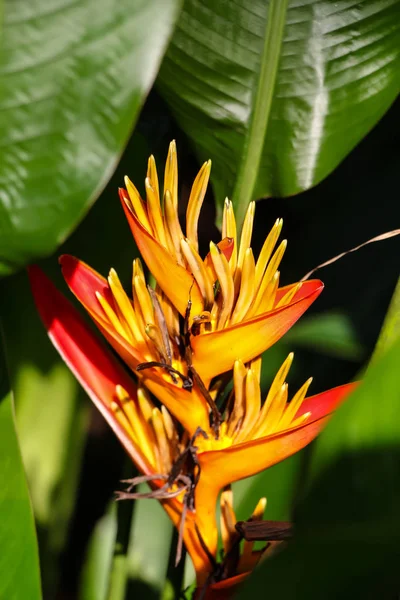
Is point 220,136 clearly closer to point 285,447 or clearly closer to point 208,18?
point 208,18

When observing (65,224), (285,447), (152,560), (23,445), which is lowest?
(152,560)

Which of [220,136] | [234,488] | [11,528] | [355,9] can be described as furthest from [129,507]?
[355,9]

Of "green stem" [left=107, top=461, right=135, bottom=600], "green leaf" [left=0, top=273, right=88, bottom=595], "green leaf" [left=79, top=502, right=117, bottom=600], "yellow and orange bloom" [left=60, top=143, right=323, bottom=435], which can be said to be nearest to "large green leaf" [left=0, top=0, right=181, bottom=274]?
"yellow and orange bloom" [left=60, top=143, right=323, bottom=435]

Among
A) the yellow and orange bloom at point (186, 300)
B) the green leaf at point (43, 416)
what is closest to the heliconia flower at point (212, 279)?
the yellow and orange bloom at point (186, 300)

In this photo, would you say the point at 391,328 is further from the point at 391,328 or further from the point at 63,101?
the point at 63,101

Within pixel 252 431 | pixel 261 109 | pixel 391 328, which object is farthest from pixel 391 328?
pixel 261 109

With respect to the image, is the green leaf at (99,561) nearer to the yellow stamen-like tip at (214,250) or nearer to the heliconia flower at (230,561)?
the heliconia flower at (230,561)
